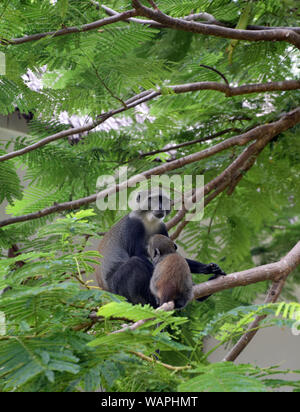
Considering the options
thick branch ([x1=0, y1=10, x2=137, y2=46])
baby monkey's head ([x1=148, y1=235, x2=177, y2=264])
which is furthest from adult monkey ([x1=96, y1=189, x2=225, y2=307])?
thick branch ([x1=0, y1=10, x2=137, y2=46])

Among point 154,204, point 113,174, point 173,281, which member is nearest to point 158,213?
point 154,204

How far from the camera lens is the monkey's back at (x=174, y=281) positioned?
3.02m

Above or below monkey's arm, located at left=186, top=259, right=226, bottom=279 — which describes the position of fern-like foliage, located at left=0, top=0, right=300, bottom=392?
above

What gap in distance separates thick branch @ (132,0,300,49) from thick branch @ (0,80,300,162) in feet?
1.00

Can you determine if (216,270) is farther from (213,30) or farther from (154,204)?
(213,30)

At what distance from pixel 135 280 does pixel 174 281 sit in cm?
87

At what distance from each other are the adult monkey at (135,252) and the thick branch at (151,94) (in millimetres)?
1222

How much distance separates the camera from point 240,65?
3.91 m

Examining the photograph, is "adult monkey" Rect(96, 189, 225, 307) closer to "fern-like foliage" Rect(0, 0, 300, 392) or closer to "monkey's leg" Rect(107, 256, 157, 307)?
"monkey's leg" Rect(107, 256, 157, 307)

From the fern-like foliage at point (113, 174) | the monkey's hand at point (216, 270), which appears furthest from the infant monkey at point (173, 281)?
the monkey's hand at point (216, 270)

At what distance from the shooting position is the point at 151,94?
3.05 m

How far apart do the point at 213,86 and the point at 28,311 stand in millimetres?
1960

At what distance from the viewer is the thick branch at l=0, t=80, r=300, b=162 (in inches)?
111
